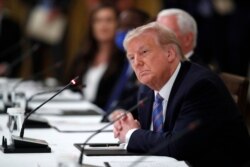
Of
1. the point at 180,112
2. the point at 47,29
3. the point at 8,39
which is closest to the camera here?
the point at 180,112

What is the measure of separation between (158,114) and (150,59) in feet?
1.04

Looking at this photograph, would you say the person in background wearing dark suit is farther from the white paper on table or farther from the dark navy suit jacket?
the white paper on table

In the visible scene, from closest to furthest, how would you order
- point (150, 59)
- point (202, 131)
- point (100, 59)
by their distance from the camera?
1. point (202, 131)
2. point (150, 59)
3. point (100, 59)

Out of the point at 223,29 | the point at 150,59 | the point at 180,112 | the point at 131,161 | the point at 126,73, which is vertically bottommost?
the point at 223,29

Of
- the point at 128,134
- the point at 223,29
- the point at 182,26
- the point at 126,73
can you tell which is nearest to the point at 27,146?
the point at 128,134

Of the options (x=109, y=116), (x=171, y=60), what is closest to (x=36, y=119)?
(x=109, y=116)

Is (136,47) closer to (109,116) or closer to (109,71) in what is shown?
(109,116)

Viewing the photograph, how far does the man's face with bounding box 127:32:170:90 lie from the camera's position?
371 cm

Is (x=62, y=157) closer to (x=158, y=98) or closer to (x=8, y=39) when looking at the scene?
(x=158, y=98)

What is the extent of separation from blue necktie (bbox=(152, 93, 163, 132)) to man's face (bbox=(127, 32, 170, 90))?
13 cm

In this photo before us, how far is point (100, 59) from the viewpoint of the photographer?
6.69 metres

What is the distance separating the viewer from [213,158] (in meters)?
3.54

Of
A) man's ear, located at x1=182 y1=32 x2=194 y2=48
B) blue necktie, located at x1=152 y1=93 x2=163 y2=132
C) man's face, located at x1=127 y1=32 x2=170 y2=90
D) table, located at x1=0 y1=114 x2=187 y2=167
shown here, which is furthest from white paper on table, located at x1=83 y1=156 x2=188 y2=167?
man's ear, located at x1=182 y1=32 x2=194 y2=48

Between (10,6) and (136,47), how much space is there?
6830mm
